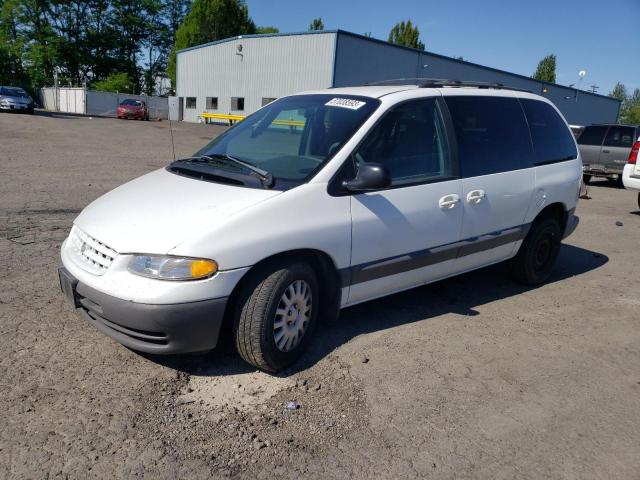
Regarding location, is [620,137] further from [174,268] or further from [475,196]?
[174,268]

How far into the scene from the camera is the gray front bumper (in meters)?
2.93

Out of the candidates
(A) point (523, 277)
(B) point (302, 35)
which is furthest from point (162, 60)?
(A) point (523, 277)

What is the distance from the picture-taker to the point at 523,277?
5430 mm

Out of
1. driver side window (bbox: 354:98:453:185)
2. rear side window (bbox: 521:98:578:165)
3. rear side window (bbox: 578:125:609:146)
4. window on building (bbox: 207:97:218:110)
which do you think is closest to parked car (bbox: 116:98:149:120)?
window on building (bbox: 207:97:218:110)

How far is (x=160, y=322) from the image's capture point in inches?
116

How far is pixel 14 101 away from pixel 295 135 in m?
31.4

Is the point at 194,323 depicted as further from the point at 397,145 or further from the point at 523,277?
the point at 523,277

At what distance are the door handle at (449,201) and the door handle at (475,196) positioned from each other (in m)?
0.15

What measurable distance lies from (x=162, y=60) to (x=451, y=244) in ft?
230

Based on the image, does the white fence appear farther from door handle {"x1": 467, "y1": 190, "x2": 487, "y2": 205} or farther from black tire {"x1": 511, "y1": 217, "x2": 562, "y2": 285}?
door handle {"x1": 467, "y1": 190, "x2": 487, "y2": 205}

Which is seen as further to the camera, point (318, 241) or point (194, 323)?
point (318, 241)

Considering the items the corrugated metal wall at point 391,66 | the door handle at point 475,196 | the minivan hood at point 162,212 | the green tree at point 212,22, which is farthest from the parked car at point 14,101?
the door handle at point 475,196

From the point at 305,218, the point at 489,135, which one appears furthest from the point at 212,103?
the point at 305,218

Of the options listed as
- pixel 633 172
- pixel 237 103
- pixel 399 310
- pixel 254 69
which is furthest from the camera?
pixel 237 103
